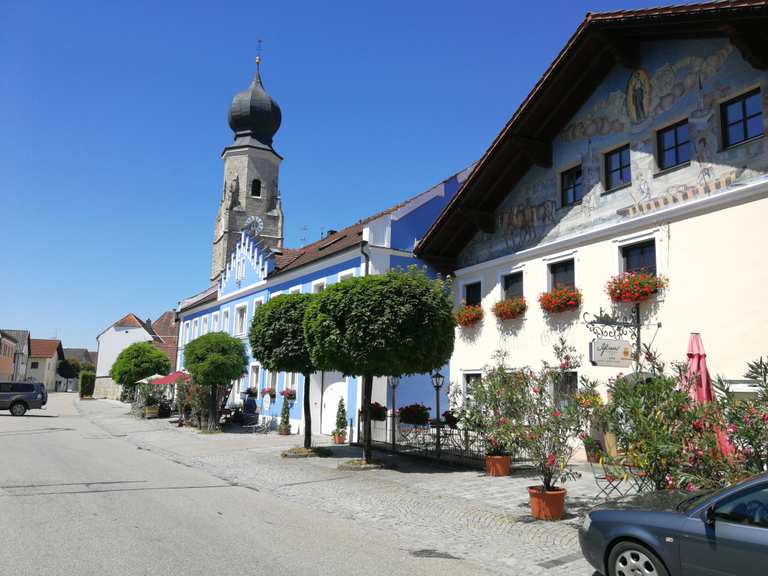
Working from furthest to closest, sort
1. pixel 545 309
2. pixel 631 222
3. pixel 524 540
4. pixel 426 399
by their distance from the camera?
pixel 426 399
pixel 545 309
pixel 631 222
pixel 524 540

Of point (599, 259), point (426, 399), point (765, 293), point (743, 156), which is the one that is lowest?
point (426, 399)

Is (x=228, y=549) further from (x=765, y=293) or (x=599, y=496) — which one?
(x=765, y=293)

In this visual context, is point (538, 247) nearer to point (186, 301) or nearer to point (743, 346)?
point (743, 346)

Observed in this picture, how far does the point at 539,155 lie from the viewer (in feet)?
52.8

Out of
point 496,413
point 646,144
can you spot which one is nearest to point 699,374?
point 496,413

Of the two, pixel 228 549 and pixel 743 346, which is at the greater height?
pixel 743 346

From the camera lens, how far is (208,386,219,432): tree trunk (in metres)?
25.0

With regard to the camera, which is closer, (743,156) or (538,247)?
(743,156)

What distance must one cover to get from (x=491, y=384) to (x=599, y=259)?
16.4ft

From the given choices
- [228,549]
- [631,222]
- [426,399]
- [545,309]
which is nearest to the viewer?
[228,549]

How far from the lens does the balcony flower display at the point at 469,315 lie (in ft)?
59.0

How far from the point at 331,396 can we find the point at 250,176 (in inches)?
1466

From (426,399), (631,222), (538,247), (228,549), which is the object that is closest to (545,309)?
(538,247)

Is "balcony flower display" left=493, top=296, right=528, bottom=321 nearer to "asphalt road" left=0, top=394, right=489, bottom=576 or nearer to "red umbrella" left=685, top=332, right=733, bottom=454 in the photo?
"red umbrella" left=685, top=332, right=733, bottom=454
